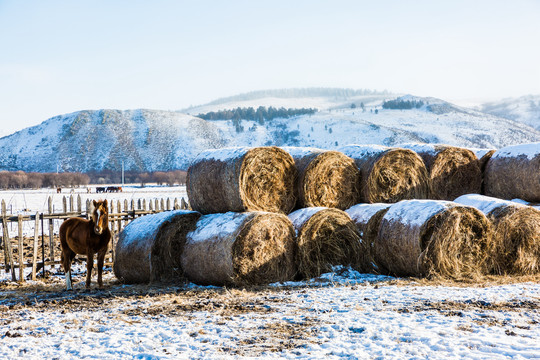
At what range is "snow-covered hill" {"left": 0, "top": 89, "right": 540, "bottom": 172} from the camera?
122688mm

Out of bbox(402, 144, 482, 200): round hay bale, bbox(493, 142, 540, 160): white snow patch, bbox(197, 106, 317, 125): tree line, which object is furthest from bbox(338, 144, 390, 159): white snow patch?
bbox(197, 106, 317, 125): tree line

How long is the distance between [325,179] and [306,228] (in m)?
1.44

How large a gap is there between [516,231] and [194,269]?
5.35 meters

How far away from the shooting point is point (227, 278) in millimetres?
8703

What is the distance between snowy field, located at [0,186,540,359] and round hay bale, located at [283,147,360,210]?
2.03 metres

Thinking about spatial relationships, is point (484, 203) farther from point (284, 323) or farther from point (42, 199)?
point (42, 199)

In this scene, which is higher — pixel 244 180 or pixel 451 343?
pixel 244 180

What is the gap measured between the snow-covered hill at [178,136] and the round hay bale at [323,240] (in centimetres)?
10698

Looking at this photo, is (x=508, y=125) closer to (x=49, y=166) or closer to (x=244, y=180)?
Answer: (x=49, y=166)

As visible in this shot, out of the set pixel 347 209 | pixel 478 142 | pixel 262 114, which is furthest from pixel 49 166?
pixel 347 209

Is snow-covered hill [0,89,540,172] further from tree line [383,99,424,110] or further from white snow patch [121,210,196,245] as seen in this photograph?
white snow patch [121,210,196,245]

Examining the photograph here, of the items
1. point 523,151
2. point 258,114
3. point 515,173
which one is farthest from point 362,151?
point 258,114

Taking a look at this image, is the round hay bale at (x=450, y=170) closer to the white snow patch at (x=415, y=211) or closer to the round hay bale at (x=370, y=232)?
the round hay bale at (x=370, y=232)

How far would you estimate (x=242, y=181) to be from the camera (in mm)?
9305
